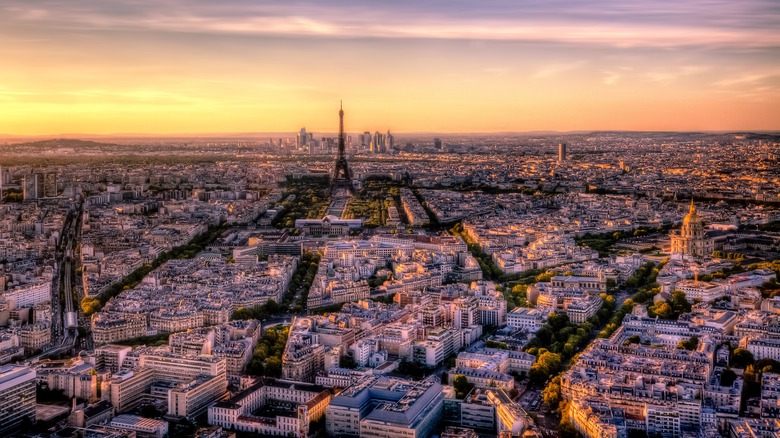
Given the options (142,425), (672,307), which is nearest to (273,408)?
(142,425)

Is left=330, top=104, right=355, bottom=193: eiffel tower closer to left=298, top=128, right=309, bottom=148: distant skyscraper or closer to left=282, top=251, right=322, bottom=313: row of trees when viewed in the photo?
left=282, top=251, right=322, bottom=313: row of trees

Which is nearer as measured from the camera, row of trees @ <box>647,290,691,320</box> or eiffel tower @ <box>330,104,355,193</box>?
row of trees @ <box>647,290,691,320</box>

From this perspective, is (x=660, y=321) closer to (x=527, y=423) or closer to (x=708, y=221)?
(x=527, y=423)

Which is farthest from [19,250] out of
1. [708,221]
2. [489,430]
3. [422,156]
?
[422,156]

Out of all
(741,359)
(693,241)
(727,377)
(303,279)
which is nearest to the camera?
(727,377)

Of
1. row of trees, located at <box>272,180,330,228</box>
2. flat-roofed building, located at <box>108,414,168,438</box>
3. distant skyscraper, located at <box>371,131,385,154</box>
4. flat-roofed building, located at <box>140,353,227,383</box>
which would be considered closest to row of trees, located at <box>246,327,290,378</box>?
flat-roofed building, located at <box>140,353,227,383</box>

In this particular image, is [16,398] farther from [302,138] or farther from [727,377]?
[302,138]
